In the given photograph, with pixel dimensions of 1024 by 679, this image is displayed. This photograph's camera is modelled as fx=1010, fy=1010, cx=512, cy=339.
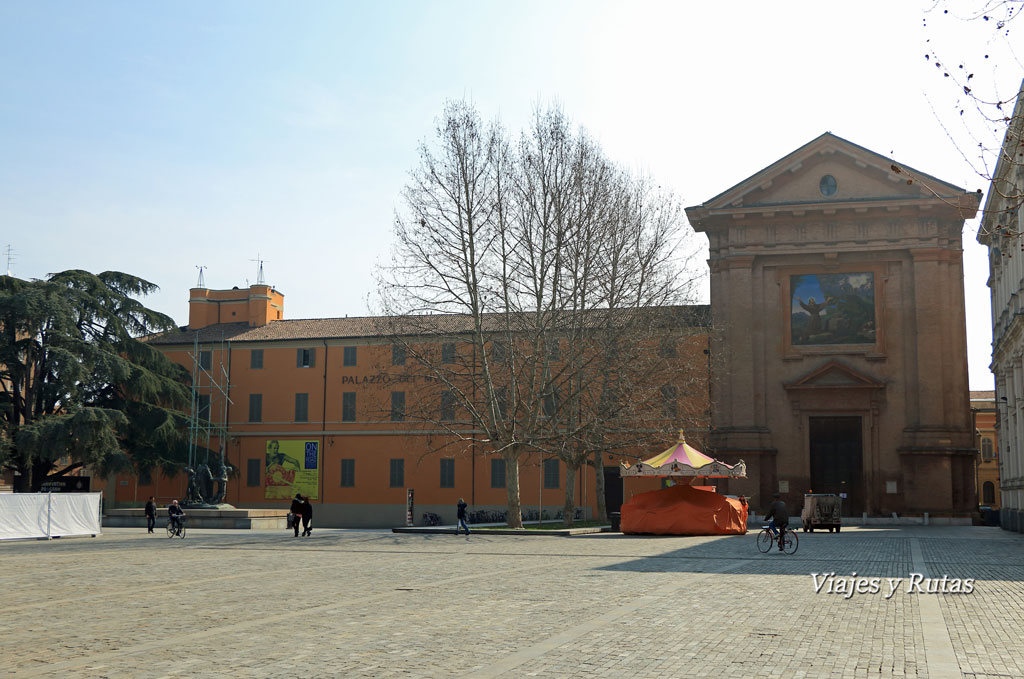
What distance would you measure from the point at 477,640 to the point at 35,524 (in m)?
26.7

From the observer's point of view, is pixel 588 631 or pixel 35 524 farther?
pixel 35 524

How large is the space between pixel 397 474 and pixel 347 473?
→ 3119 millimetres

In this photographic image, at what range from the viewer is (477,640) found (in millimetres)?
9953

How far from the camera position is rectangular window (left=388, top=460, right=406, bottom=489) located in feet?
183

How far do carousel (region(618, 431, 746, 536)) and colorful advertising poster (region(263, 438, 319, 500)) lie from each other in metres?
28.4

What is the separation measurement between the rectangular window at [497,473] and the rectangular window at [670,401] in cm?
1408

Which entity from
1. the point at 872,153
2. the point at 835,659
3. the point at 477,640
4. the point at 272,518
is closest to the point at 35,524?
the point at 272,518

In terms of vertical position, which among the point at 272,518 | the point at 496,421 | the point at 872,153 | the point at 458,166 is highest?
the point at 872,153

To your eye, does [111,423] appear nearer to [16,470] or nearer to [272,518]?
[16,470]

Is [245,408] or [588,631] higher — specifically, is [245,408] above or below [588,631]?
above

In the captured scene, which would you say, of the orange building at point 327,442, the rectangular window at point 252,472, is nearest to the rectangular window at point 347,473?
the orange building at point 327,442

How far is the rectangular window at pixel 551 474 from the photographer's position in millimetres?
52906

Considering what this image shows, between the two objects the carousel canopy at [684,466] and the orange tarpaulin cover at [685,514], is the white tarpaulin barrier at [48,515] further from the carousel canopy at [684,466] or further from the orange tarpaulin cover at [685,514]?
the carousel canopy at [684,466]

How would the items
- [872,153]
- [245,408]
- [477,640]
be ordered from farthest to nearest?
[245,408] → [872,153] → [477,640]
